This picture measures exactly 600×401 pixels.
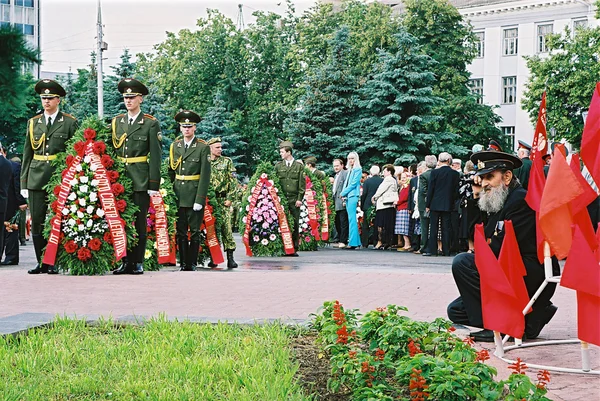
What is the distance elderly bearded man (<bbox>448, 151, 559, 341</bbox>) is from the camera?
7465mm

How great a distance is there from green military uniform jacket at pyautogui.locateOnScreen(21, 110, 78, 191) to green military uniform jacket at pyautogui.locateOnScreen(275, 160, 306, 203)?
270 inches

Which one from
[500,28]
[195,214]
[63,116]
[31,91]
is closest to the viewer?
[31,91]

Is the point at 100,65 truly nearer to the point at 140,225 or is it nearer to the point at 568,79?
the point at 568,79

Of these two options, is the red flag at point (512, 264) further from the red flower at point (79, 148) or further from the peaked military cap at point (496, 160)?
the red flower at point (79, 148)

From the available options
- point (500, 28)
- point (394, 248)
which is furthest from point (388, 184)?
point (500, 28)

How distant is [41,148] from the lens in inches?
493

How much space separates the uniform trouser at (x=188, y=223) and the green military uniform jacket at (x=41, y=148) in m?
2.03

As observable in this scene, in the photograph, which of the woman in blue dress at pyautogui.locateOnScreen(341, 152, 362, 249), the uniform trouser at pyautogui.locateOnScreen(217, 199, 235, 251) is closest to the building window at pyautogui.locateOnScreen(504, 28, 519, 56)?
the woman in blue dress at pyautogui.locateOnScreen(341, 152, 362, 249)

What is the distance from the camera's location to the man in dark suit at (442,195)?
61.6 feet

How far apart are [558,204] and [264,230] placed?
12336 mm

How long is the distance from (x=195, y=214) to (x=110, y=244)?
1.60 m

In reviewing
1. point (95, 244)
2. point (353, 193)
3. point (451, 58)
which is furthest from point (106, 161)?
point (451, 58)

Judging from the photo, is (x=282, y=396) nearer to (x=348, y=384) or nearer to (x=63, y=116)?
(x=348, y=384)

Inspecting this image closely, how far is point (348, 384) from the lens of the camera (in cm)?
555
